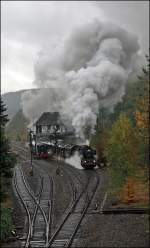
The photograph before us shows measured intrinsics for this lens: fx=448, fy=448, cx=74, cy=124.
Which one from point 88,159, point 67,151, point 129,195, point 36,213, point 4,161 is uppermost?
point 4,161

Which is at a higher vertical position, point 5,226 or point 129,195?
point 129,195

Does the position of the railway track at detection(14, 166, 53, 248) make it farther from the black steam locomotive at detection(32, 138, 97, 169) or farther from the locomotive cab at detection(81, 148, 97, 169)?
the black steam locomotive at detection(32, 138, 97, 169)

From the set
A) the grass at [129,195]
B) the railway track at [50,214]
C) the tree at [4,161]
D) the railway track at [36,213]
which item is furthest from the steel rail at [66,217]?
the tree at [4,161]

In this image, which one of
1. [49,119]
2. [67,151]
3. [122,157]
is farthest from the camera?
[49,119]

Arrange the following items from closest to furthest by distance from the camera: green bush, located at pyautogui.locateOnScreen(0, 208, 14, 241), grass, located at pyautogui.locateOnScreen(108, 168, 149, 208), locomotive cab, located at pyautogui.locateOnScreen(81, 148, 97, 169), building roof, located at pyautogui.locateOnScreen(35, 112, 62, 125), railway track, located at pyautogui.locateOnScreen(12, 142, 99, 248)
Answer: green bush, located at pyautogui.locateOnScreen(0, 208, 14, 241) → railway track, located at pyautogui.locateOnScreen(12, 142, 99, 248) → grass, located at pyautogui.locateOnScreen(108, 168, 149, 208) → locomotive cab, located at pyautogui.locateOnScreen(81, 148, 97, 169) → building roof, located at pyautogui.locateOnScreen(35, 112, 62, 125)

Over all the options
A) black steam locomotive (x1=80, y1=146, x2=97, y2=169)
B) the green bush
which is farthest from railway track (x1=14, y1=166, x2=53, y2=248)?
black steam locomotive (x1=80, y1=146, x2=97, y2=169)

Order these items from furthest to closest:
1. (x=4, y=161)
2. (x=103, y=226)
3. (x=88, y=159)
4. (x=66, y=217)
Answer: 1. (x=88, y=159)
2. (x=66, y=217)
3. (x=103, y=226)
4. (x=4, y=161)

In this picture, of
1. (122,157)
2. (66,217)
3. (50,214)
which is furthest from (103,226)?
(122,157)

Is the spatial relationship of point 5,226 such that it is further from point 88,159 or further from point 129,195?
point 88,159

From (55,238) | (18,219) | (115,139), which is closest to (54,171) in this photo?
(115,139)

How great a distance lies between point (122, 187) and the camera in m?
33.2

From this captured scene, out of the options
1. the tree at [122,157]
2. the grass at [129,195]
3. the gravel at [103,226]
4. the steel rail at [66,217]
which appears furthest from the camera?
the tree at [122,157]

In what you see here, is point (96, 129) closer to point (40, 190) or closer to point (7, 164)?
point (40, 190)

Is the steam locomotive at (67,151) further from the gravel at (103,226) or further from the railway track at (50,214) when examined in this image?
the gravel at (103,226)
